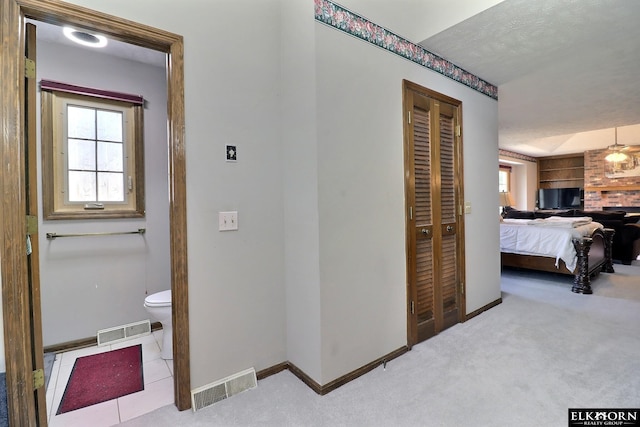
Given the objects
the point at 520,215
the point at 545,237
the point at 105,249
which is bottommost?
the point at 545,237

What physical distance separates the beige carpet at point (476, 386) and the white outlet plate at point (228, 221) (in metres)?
1.00

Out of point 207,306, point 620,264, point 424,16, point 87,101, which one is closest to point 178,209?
point 207,306

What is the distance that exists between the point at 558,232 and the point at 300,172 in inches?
150

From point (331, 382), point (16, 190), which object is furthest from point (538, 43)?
point (16, 190)

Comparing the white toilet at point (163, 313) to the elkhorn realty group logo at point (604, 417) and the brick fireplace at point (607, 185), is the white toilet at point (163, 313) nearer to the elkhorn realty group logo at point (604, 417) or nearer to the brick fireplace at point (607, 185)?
the elkhorn realty group logo at point (604, 417)

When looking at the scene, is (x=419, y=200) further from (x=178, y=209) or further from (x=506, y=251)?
(x=506, y=251)

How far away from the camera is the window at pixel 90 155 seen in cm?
239

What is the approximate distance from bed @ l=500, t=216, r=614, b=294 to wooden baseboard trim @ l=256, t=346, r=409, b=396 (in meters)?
2.95

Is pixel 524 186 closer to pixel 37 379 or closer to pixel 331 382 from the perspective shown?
pixel 331 382

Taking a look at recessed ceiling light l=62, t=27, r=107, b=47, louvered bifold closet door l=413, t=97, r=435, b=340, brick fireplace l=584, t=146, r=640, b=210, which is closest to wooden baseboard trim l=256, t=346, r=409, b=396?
louvered bifold closet door l=413, t=97, r=435, b=340

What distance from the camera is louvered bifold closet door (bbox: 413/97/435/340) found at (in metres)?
2.43

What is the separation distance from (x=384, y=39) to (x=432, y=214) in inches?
54.5

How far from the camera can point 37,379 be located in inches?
55.9

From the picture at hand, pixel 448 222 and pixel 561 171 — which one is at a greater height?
pixel 561 171
